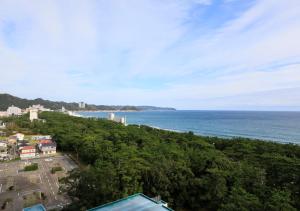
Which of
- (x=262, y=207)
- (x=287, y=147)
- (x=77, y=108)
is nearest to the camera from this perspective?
(x=262, y=207)

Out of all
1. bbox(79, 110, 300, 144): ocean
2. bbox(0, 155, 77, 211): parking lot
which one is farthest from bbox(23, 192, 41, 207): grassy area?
bbox(79, 110, 300, 144): ocean

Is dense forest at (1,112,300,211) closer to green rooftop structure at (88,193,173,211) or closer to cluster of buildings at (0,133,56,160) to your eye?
green rooftop structure at (88,193,173,211)

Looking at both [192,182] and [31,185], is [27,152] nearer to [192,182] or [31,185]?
[31,185]

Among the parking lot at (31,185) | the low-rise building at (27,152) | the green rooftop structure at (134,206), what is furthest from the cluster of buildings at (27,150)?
the green rooftop structure at (134,206)

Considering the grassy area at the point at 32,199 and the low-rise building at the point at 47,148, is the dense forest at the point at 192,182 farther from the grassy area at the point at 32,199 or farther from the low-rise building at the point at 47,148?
the low-rise building at the point at 47,148

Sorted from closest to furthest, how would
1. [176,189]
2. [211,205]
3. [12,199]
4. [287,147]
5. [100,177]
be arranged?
[100,177] < [211,205] < [176,189] < [12,199] < [287,147]

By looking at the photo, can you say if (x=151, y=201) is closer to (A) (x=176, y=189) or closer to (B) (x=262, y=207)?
(B) (x=262, y=207)

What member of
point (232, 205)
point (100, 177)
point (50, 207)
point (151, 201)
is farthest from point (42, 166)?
point (232, 205)

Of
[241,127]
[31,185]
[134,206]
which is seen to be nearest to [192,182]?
[134,206]
